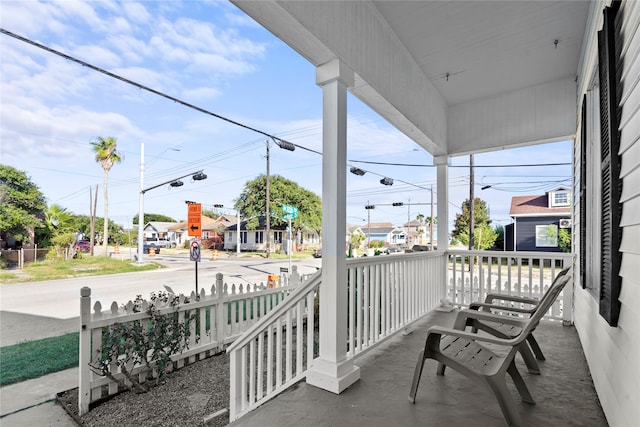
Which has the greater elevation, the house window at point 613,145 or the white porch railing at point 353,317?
the house window at point 613,145

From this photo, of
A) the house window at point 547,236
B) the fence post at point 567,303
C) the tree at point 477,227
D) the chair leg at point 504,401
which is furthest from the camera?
the tree at point 477,227

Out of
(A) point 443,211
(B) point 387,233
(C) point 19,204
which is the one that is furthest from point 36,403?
(B) point 387,233

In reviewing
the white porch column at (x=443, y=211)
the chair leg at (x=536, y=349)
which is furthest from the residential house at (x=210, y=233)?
the chair leg at (x=536, y=349)

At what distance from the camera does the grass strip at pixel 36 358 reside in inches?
137

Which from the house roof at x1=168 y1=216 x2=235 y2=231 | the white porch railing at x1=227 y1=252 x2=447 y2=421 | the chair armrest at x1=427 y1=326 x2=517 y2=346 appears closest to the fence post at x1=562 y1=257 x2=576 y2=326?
the white porch railing at x1=227 y1=252 x2=447 y2=421

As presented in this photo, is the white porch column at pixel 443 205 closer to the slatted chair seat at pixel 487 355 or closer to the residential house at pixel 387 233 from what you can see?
the slatted chair seat at pixel 487 355

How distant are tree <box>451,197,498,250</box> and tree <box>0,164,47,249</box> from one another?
1772 cm

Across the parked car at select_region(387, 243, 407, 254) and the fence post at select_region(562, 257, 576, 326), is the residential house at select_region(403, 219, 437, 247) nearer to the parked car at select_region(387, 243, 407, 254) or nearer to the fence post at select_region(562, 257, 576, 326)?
the parked car at select_region(387, 243, 407, 254)

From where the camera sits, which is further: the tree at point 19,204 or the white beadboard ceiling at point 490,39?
the tree at point 19,204

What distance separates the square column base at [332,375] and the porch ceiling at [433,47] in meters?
2.08

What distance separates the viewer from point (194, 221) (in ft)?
Result: 19.6

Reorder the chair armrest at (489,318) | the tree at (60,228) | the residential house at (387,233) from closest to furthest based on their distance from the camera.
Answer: the chair armrest at (489,318) → the tree at (60,228) → the residential house at (387,233)

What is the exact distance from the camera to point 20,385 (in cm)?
327

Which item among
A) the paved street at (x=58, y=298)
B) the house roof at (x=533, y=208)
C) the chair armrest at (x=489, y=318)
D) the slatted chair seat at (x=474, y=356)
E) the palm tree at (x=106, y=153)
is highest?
the palm tree at (x=106, y=153)
